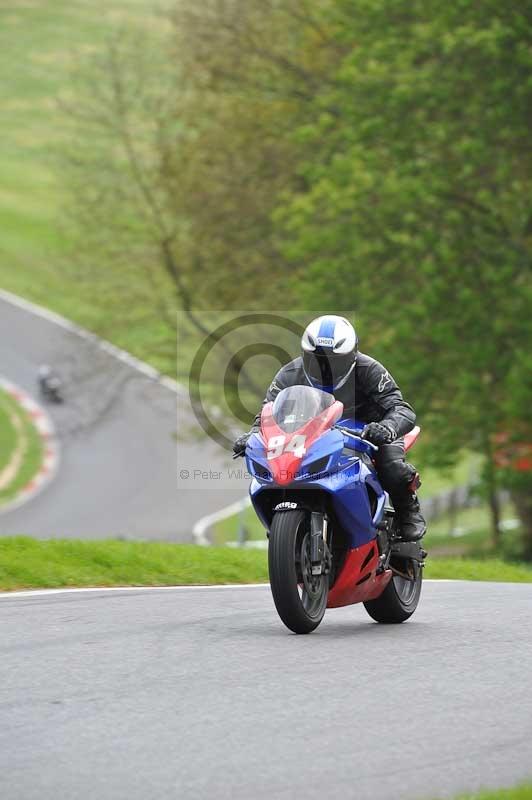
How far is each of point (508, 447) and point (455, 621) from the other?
63.8 ft

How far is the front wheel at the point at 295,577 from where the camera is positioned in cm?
749

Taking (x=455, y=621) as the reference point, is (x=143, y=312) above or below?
above

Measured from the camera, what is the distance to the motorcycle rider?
8281 mm

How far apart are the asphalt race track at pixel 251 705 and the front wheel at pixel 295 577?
0.47 ft

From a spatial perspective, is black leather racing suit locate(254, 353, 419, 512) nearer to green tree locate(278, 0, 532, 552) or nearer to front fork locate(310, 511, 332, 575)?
front fork locate(310, 511, 332, 575)

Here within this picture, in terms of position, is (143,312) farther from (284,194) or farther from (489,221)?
(489,221)

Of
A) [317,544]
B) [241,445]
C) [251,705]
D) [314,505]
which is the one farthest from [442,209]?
[251,705]

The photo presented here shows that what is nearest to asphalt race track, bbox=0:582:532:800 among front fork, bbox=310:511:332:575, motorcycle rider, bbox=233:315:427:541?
front fork, bbox=310:511:332:575

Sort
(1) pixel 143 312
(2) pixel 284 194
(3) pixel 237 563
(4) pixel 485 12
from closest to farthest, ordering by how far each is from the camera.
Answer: (3) pixel 237 563, (4) pixel 485 12, (2) pixel 284 194, (1) pixel 143 312

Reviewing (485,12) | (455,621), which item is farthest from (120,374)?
(455,621)

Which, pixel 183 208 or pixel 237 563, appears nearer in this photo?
pixel 237 563

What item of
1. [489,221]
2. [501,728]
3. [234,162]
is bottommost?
[501,728]

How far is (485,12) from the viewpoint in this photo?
27500 millimetres

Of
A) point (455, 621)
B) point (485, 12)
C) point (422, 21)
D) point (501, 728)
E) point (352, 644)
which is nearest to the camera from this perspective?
point (501, 728)
